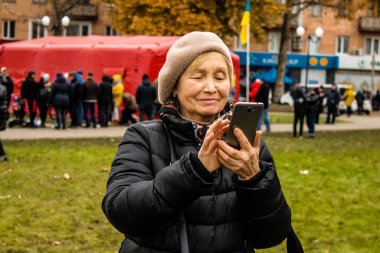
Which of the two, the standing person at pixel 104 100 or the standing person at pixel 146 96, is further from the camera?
the standing person at pixel 104 100

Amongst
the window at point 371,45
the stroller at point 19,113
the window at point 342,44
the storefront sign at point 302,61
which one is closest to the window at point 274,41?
the storefront sign at point 302,61

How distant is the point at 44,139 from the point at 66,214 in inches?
436

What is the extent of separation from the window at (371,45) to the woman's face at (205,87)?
65.3 m

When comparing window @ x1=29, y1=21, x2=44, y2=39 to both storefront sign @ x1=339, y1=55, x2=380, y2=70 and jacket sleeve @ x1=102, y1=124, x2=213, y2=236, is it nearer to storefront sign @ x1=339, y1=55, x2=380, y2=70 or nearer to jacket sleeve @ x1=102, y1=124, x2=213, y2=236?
storefront sign @ x1=339, y1=55, x2=380, y2=70

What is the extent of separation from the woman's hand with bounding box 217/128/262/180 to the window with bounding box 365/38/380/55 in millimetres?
65617

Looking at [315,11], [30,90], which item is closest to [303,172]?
[30,90]

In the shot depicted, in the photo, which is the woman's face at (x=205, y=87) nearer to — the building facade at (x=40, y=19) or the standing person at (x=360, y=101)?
the standing person at (x=360, y=101)

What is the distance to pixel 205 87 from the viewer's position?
9.77ft

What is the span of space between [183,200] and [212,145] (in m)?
0.23

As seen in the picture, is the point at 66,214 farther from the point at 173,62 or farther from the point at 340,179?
the point at 173,62

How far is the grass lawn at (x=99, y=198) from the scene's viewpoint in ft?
25.5

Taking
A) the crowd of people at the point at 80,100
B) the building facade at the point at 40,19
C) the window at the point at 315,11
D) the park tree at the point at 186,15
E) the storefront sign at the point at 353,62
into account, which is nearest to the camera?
the crowd of people at the point at 80,100

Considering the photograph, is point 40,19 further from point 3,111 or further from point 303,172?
point 303,172

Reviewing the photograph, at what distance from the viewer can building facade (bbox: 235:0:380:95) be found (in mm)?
63062
